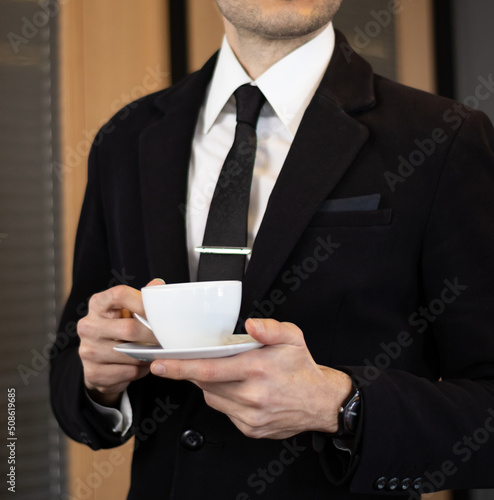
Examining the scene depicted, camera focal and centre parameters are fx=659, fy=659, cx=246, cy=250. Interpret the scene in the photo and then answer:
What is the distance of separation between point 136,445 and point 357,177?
565 mm

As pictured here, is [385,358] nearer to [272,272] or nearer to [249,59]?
[272,272]

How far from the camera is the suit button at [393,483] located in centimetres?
85

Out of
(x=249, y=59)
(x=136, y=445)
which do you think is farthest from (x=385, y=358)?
(x=249, y=59)

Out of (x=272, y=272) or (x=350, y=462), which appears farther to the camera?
(x=272, y=272)

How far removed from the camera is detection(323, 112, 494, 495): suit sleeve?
832 millimetres

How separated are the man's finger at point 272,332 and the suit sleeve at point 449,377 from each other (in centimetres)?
16

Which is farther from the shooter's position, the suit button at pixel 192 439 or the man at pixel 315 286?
the suit button at pixel 192 439

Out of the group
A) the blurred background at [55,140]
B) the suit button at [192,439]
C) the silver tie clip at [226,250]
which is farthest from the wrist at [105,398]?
the blurred background at [55,140]

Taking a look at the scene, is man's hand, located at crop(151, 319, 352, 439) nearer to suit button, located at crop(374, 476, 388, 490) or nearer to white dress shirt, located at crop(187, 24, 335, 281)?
suit button, located at crop(374, 476, 388, 490)

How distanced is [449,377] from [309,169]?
1.24 ft

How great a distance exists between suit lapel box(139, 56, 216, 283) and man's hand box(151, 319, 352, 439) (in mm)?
318

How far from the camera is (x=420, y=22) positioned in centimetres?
204

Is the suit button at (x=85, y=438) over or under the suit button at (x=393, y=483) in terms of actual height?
under

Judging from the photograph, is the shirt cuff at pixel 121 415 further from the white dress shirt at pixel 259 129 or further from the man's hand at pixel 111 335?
the man's hand at pixel 111 335
